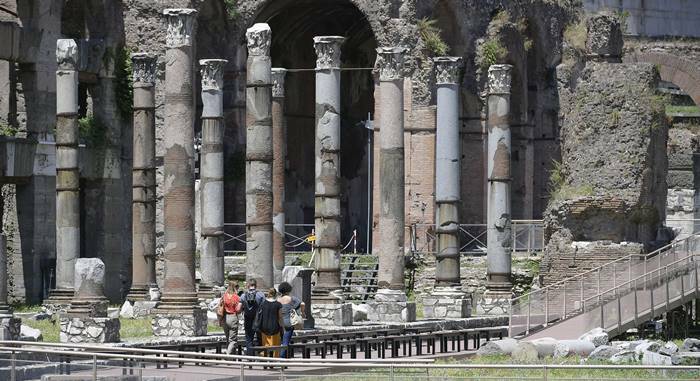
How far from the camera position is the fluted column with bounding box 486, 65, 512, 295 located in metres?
39.8

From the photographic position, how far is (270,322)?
83.8 feet

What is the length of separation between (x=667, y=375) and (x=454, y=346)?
1135cm

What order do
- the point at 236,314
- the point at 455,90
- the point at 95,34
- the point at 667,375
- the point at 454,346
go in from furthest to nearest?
the point at 95,34, the point at 455,90, the point at 454,346, the point at 236,314, the point at 667,375

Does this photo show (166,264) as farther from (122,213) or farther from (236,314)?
(122,213)

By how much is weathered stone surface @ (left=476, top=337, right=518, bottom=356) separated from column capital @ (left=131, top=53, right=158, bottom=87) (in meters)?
12.5

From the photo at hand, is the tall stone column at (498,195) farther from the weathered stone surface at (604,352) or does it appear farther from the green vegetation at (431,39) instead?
the weathered stone surface at (604,352)

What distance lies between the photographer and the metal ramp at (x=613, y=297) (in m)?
31.1

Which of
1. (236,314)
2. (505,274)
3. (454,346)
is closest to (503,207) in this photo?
(505,274)

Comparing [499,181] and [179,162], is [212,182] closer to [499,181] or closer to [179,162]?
[179,162]

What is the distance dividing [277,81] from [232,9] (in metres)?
5.89

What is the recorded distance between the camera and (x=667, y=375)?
20.2m

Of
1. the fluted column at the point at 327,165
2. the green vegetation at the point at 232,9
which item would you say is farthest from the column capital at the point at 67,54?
the green vegetation at the point at 232,9

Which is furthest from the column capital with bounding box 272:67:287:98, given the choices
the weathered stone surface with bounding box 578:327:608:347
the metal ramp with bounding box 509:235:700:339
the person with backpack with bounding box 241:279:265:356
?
the person with backpack with bounding box 241:279:265:356

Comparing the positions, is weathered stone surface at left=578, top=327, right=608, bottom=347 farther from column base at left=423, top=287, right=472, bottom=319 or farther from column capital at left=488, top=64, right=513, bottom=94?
column capital at left=488, top=64, right=513, bottom=94
